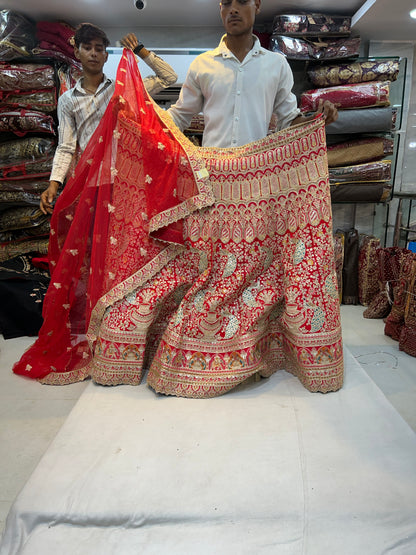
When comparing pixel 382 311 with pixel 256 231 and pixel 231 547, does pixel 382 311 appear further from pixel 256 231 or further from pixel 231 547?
pixel 231 547

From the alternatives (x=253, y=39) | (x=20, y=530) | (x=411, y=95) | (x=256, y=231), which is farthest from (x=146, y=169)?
(x=411, y=95)

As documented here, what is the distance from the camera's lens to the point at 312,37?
276 cm

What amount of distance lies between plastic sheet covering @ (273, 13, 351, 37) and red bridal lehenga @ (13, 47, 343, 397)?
1673mm

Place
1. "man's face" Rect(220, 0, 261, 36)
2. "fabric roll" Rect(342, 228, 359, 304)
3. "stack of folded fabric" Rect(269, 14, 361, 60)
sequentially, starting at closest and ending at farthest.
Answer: "man's face" Rect(220, 0, 261, 36)
"stack of folded fabric" Rect(269, 14, 361, 60)
"fabric roll" Rect(342, 228, 359, 304)

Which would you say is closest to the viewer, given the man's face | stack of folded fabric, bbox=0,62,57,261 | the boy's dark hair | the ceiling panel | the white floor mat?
the white floor mat

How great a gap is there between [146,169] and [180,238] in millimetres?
297

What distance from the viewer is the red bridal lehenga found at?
1359 millimetres

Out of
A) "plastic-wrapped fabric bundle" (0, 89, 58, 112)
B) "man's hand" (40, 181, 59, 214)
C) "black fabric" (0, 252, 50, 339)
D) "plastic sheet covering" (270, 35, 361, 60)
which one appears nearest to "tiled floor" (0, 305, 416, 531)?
"black fabric" (0, 252, 50, 339)

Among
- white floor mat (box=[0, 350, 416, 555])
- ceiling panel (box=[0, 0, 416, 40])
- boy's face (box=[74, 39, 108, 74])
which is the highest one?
ceiling panel (box=[0, 0, 416, 40])

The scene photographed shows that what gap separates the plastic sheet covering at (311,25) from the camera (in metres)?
2.67

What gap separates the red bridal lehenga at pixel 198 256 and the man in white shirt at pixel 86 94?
14.5 inches

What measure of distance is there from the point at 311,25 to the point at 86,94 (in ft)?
5.77

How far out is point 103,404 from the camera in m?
1.27

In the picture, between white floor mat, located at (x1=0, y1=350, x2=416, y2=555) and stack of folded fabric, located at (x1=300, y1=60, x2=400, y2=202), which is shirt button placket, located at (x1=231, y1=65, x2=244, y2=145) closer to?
white floor mat, located at (x1=0, y1=350, x2=416, y2=555)
